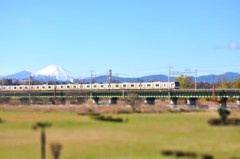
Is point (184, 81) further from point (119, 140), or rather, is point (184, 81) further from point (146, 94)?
point (119, 140)

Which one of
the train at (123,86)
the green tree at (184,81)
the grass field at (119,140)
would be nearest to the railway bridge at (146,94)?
the train at (123,86)

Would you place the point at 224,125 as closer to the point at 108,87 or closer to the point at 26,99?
the point at 108,87

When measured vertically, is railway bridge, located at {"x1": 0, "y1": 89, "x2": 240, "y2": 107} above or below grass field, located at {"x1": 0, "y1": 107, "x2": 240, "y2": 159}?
above

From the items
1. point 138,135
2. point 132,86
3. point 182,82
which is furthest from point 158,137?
point 182,82

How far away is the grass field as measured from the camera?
34500 mm

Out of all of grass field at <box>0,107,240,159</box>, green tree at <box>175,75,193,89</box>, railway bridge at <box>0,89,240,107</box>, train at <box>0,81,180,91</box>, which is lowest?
grass field at <box>0,107,240,159</box>

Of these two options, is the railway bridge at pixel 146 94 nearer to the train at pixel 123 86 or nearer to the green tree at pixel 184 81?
the train at pixel 123 86

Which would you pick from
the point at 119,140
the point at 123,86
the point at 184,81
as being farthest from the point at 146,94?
the point at 119,140

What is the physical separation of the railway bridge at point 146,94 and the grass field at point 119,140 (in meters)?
53.8

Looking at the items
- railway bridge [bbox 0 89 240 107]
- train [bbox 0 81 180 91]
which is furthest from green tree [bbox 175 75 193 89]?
railway bridge [bbox 0 89 240 107]

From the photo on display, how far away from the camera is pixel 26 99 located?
149m

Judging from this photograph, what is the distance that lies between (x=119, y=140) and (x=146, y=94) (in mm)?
79091

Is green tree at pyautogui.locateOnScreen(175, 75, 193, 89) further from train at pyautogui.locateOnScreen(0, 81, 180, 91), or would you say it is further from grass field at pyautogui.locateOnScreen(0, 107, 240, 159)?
grass field at pyautogui.locateOnScreen(0, 107, 240, 159)

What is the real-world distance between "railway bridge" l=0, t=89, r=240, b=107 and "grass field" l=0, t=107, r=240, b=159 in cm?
5379
